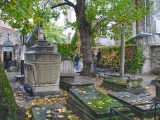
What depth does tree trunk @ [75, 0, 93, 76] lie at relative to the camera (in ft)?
41.3

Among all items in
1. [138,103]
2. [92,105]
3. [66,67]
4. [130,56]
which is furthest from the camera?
[130,56]

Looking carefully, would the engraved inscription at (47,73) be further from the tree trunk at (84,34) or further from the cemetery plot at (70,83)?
the tree trunk at (84,34)

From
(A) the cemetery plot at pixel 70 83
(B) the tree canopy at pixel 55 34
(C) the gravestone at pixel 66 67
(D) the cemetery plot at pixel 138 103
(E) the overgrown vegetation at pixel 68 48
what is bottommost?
(D) the cemetery plot at pixel 138 103

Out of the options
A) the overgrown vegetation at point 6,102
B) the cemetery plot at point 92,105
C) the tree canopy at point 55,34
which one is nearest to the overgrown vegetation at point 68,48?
the tree canopy at point 55,34

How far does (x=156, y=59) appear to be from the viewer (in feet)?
50.4

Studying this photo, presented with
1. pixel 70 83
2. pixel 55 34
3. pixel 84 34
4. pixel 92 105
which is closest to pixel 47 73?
pixel 70 83

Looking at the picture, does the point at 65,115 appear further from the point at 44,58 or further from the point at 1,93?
the point at 44,58

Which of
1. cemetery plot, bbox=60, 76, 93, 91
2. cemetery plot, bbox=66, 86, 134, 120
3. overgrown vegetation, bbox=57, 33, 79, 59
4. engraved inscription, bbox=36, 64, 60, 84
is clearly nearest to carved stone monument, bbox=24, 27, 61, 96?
engraved inscription, bbox=36, 64, 60, 84

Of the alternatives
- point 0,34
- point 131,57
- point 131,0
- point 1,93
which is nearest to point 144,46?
point 131,57

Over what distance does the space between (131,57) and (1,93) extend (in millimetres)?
13761

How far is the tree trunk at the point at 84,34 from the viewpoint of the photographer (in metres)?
12.6

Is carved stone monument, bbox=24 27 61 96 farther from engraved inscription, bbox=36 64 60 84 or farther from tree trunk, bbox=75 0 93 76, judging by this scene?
tree trunk, bbox=75 0 93 76

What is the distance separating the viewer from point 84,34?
42.1 ft

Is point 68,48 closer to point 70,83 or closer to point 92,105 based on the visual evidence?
point 70,83
